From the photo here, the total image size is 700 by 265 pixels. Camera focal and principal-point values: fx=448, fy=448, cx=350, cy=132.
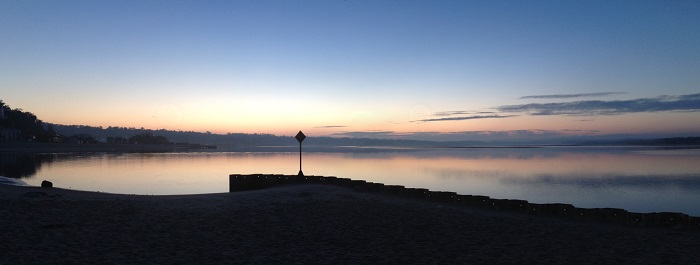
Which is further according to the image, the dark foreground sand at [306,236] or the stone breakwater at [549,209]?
the stone breakwater at [549,209]

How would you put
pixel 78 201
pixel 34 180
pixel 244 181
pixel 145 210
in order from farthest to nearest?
pixel 34 180, pixel 244 181, pixel 78 201, pixel 145 210

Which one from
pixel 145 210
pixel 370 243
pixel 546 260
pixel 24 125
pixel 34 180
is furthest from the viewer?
pixel 24 125

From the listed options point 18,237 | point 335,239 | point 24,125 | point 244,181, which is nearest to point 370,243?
point 335,239

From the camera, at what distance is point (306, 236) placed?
40.1 ft

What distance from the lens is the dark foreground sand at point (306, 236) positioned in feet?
31.9

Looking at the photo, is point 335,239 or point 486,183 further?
point 486,183

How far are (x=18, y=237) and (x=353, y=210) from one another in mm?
10000

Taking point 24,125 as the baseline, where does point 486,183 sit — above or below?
below

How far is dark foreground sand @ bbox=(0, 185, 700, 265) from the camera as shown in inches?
383

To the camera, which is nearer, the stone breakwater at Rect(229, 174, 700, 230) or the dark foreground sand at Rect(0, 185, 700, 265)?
the dark foreground sand at Rect(0, 185, 700, 265)

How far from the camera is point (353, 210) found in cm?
1661

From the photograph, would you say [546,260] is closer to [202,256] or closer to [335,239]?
[335,239]

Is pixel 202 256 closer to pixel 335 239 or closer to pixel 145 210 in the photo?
pixel 335 239

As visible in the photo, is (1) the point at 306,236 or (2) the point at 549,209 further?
(2) the point at 549,209
